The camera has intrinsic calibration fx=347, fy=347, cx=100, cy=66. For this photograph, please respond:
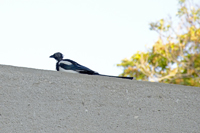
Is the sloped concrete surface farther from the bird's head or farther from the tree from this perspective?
the tree

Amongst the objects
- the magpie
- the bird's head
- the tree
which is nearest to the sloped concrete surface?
the magpie

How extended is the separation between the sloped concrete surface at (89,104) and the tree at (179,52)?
7.40 metres

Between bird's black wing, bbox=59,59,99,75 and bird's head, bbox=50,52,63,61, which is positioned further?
bird's head, bbox=50,52,63,61

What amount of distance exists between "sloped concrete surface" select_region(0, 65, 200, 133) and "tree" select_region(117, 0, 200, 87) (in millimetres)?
7396

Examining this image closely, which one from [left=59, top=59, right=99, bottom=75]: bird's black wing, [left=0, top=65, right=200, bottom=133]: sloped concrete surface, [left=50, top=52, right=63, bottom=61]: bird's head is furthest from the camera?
[left=50, top=52, right=63, bottom=61]: bird's head

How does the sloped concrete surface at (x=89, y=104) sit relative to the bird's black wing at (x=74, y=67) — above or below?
below

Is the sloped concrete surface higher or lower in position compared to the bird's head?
lower

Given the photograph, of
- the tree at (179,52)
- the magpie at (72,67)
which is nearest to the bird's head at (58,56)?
the magpie at (72,67)

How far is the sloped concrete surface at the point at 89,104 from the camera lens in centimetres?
219

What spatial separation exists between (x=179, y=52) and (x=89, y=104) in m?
8.11

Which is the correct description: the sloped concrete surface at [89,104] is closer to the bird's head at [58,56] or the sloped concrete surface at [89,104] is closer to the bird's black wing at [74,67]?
the bird's black wing at [74,67]

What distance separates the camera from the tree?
994 cm

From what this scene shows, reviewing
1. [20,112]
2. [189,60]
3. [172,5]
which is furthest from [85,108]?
[172,5]

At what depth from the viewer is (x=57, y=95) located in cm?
229
